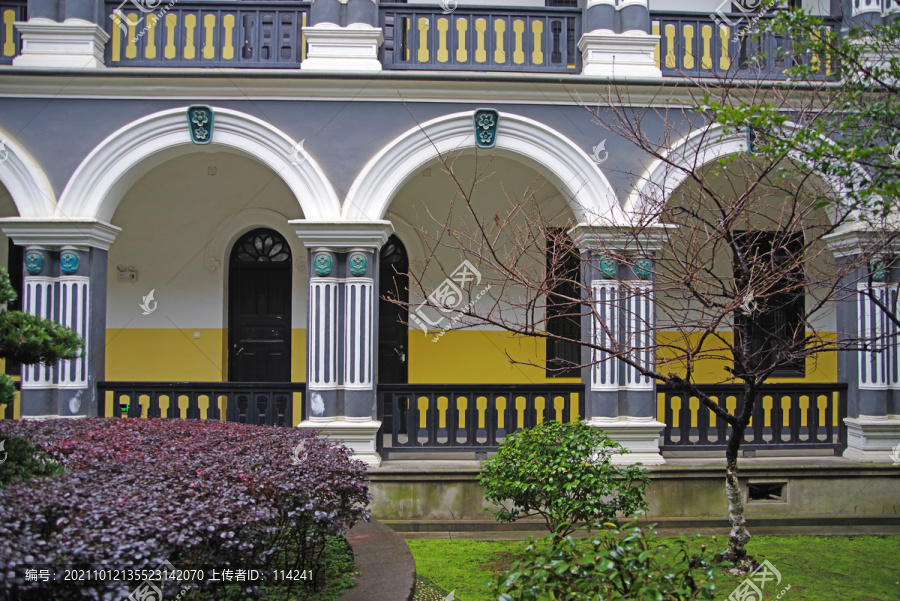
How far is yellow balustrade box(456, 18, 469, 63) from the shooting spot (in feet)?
27.2

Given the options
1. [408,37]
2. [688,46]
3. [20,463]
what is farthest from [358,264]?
[688,46]

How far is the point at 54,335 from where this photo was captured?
13.3 ft

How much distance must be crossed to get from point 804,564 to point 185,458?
5520mm

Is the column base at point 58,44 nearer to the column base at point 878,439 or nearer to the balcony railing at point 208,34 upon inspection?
the balcony railing at point 208,34

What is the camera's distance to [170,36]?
26.8 feet

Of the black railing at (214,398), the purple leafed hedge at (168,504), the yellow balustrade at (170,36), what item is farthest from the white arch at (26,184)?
the purple leafed hedge at (168,504)

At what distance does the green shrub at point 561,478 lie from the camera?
224 inches

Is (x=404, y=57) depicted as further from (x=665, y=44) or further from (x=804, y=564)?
(x=804, y=564)

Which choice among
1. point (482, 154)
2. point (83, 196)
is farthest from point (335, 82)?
point (83, 196)

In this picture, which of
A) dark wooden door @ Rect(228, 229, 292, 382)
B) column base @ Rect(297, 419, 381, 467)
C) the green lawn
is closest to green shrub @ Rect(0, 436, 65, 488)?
the green lawn

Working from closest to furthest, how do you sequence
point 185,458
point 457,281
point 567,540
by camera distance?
point 567,540
point 185,458
point 457,281

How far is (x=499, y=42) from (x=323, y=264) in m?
3.39

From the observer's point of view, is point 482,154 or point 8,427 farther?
point 482,154

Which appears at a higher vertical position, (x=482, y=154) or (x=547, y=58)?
(x=547, y=58)
